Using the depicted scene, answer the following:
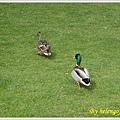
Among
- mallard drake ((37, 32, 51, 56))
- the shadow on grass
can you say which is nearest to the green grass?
the shadow on grass

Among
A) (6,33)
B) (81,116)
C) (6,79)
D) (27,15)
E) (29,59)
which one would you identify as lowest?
(81,116)

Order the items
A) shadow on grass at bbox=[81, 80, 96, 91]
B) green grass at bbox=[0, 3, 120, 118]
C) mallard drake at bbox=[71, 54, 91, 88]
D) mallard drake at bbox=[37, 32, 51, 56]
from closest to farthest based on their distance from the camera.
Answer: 1. green grass at bbox=[0, 3, 120, 118]
2. mallard drake at bbox=[71, 54, 91, 88]
3. shadow on grass at bbox=[81, 80, 96, 91]
4. mallard drake at bbox=[37, 32, 51, 56]

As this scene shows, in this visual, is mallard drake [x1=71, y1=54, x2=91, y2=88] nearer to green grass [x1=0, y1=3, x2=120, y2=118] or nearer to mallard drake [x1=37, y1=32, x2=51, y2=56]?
green grass [x1=0, y1=3, x2=120, y2=118]

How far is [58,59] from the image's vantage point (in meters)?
10.5

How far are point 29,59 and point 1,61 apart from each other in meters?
0.80

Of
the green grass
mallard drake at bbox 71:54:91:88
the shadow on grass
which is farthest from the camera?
the shadow on grass

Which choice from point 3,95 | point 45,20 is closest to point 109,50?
point 45,20

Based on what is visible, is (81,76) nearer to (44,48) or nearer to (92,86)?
(92,86)

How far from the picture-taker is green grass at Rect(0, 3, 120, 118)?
8.08 m

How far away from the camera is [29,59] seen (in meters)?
10.5

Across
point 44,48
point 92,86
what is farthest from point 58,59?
point 92,86

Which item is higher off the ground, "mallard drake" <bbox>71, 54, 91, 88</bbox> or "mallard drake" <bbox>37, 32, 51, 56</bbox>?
"mallard drake" <bbox>37, 32, 51, 56</bbox>

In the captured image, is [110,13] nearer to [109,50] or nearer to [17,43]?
[109,50]

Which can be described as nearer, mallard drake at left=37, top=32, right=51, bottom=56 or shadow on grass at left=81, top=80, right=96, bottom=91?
shadow on grass at left=81, top=80, right=96, bottom=91
